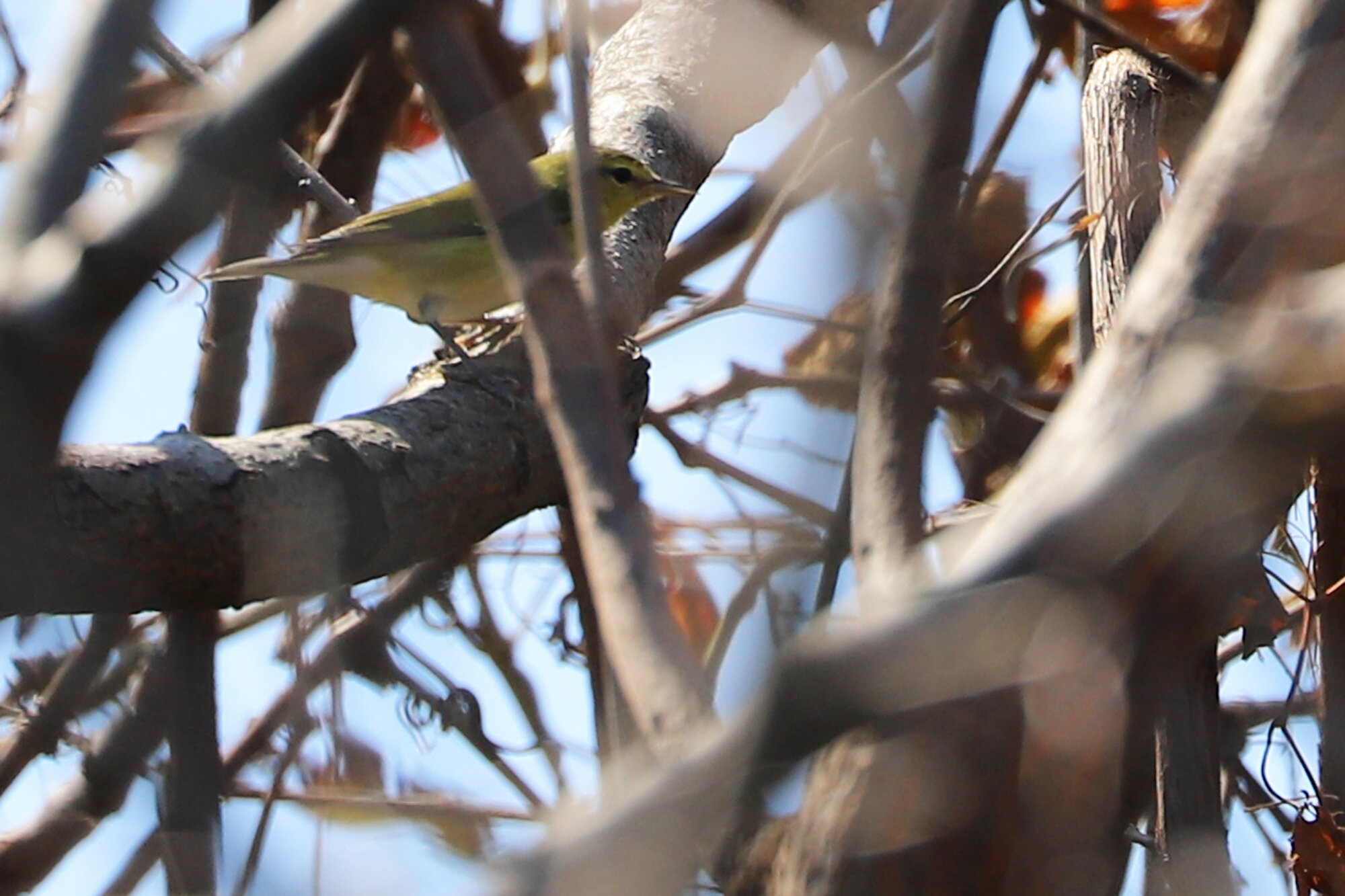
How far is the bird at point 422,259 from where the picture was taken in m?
3.47

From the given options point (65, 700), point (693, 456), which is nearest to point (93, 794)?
point (65, 700)

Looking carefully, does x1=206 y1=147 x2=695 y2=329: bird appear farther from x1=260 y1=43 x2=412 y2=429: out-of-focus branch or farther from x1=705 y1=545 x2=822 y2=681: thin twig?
x1=705 y1=545 x2=822 y2=681: thin twig

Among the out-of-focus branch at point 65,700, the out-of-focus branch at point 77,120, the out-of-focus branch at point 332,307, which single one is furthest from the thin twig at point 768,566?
the out-of-focus branch at point 332,307

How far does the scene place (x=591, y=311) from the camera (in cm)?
88

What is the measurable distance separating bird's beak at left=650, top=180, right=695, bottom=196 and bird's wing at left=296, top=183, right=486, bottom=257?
89 centimetres

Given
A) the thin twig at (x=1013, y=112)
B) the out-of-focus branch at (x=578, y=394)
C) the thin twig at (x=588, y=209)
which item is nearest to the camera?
the out-of-focus branch at (x=578, y=394)

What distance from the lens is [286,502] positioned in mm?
1744

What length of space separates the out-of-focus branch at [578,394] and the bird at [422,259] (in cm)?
258

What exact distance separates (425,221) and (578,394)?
3.35m

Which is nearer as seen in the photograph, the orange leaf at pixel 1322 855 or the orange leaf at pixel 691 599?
the orange leaf at pixel 1322 855

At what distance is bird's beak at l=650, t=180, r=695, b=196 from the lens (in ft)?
9.68

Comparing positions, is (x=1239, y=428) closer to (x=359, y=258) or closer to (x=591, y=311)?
(x=591, y=311)

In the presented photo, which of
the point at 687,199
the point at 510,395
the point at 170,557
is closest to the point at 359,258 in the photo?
the point at 687,199

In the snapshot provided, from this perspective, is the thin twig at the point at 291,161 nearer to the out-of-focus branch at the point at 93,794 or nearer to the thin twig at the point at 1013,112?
the out-of-focus branch at the point at 93,794
